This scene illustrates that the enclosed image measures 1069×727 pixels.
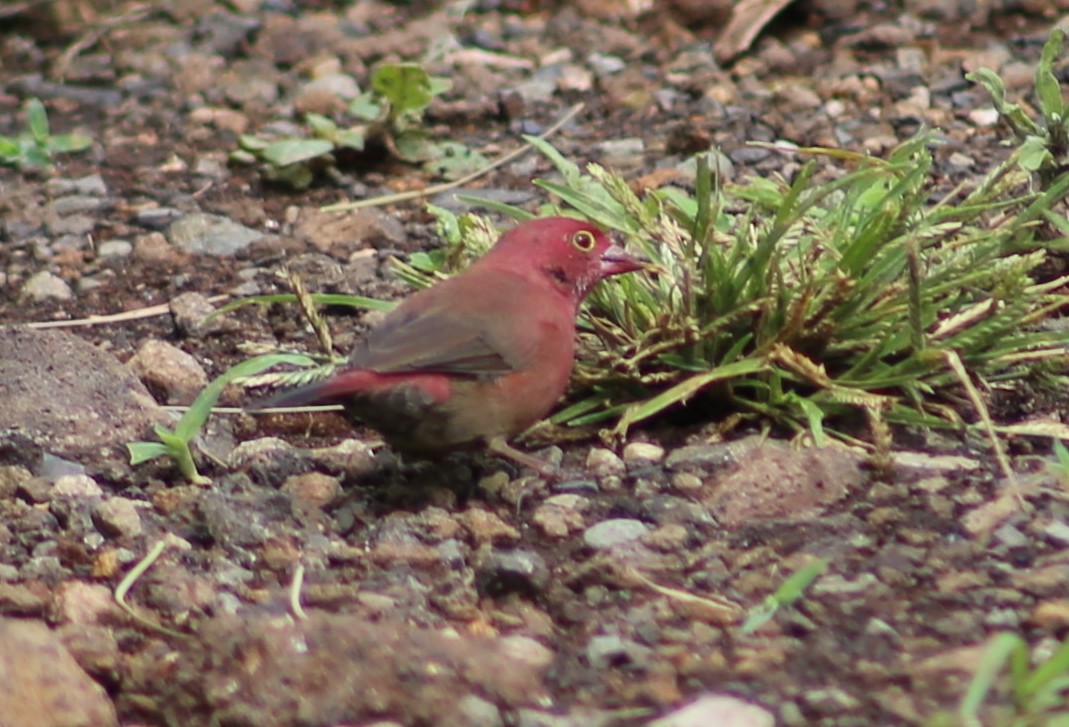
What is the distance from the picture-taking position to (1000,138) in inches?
230

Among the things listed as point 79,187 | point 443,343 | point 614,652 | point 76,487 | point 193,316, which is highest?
point 443,343

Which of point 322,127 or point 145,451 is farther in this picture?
point 322,127

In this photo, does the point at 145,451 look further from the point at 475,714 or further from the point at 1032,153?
the point at 1032,153

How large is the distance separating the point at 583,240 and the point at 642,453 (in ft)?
1.95

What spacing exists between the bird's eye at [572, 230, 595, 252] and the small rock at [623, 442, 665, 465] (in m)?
0.53

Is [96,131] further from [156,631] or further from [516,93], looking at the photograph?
[156,631]

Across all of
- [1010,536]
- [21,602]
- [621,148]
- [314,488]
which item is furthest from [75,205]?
[1010,536]

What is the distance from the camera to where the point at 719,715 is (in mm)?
2535

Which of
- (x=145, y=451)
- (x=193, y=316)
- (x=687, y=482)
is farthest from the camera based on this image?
(x=193, y=316)

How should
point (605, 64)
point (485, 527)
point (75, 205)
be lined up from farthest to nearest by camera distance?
1. point (605, 64)
2. point (75, 205)
3. point (485, 527)

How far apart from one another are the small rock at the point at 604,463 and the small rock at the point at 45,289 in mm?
2167

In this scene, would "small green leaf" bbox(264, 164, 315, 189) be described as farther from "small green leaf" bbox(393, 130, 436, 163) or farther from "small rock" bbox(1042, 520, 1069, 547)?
"small rock" bbox(1042, 520, 1069, 547)

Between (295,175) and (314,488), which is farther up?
(314,488)

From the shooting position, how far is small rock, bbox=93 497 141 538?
355 cm
